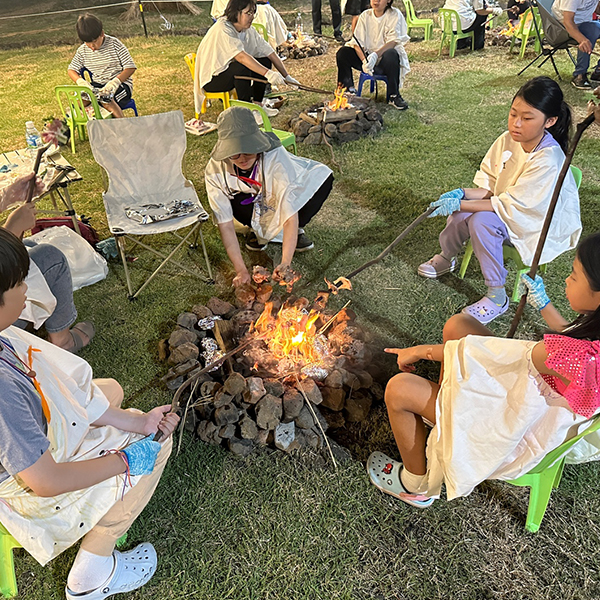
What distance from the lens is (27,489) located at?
1.73 metres

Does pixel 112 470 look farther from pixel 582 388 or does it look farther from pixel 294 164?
pixel 294 164

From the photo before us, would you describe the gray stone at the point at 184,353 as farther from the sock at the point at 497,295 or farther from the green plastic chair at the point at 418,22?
the green plastic chair at the point at 418,22

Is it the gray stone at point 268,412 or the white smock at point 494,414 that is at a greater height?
the white smock at point 494,414

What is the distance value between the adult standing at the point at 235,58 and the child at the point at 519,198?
3.25 metres

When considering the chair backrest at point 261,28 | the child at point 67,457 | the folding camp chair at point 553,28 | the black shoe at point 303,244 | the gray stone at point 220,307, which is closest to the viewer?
the child at point 67,457

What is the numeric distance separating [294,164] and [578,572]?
2862 millimetres

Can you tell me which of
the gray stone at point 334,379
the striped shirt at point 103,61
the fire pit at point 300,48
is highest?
the striped shirt at point 103,61

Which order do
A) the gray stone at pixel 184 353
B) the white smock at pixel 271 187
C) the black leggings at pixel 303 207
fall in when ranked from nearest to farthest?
the gray stone at pixel 184 353
the white smock at pixel 271 187
the black leggings at pixel 303 207

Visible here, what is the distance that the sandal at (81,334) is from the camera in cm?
331

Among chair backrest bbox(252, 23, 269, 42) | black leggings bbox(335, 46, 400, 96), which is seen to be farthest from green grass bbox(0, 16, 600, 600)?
chair backrest bbox(252, 23, 269, 42)

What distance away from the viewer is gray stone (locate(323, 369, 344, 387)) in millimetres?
Answer: 2793

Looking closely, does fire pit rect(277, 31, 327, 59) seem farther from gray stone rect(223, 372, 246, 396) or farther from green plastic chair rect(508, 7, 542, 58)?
gray stone rect(223, 372, 246, 396)

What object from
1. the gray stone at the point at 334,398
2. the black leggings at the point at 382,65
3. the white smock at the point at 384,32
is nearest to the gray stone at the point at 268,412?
the gray stone at the point at 334,398

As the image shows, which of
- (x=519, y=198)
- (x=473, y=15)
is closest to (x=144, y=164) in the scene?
(x=519, y=198)
